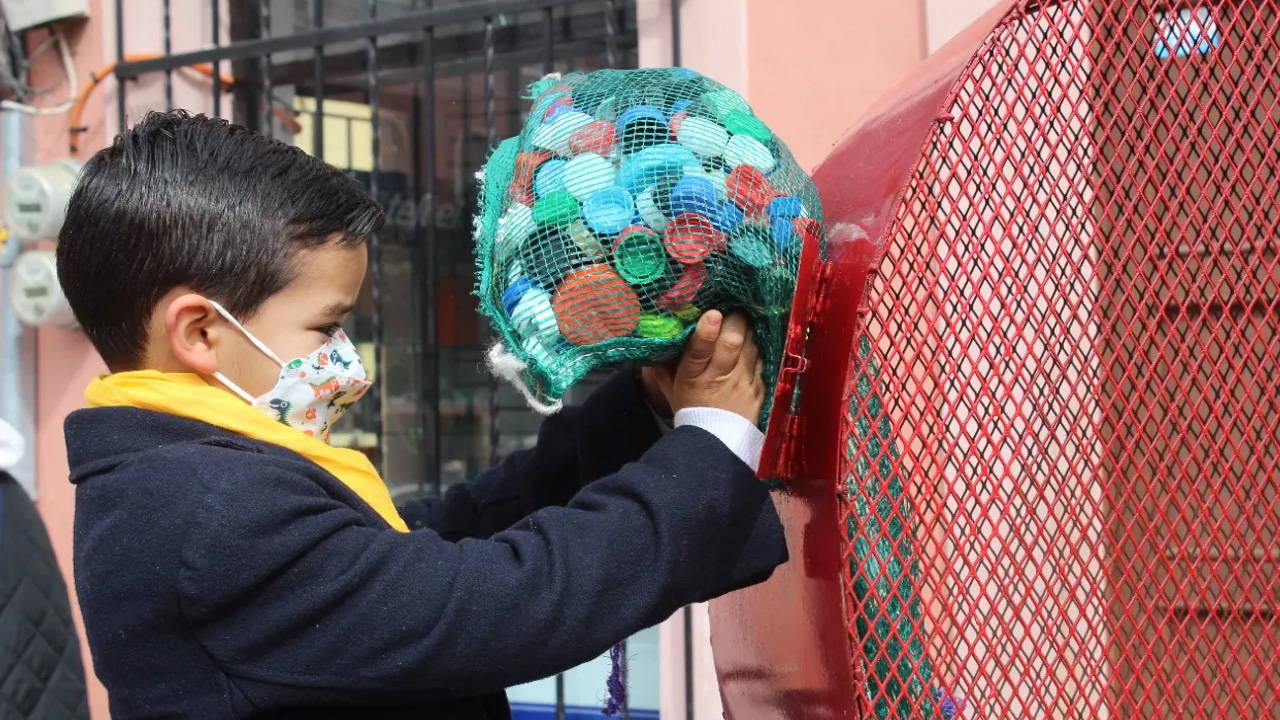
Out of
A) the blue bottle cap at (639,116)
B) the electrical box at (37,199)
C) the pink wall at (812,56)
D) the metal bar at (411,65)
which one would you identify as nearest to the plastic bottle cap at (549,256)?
the blue bottle cap at (639,116)

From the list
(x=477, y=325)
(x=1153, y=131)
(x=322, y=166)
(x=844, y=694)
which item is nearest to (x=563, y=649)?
(x=844, y=694)

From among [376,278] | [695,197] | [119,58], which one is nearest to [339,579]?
[695,197]

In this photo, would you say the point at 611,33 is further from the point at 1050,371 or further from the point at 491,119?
the point at 1050,371

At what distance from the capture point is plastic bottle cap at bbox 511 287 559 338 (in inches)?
44.2

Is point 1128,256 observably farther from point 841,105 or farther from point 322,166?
point 841,105

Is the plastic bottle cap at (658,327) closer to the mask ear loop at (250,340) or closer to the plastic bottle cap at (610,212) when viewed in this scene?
the plastic bottle cap at (610,212)

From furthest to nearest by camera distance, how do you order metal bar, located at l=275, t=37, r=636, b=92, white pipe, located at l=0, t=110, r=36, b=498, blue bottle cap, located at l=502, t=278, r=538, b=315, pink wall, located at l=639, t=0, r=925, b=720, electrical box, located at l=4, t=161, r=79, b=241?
1. white pipe, located at l=0, t=110, r=36, b=498
2. electrical box, located at l=4, t=161, r=79, b=241
3. metal bar, located at l=275, t=37, r=636, b=92
4. pink wall, located at l=639, t=0, r=925, b=720
5. blue bottle cap, located at l=502, t=278, r=538, b=315

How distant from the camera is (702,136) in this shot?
111cm

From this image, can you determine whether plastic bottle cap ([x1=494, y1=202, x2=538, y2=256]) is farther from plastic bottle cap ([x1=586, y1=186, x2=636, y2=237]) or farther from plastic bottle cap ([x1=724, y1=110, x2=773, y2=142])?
plastic bottle cap ([x1=724, y1=110, x2=773, y2=142])

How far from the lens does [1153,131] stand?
1141 millimetres

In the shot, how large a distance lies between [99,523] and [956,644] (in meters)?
0.79

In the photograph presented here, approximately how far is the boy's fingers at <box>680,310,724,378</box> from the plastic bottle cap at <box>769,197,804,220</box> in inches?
4.2

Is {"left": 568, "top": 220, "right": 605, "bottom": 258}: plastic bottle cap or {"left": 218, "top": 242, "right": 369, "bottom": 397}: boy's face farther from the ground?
{"left": 568, "top": 220, "right": 605, "bottom": 258}: plastic bottle cap

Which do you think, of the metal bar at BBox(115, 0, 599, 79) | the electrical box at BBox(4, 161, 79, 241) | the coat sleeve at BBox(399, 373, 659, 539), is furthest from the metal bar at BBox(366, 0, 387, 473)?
the coat sleeve at BBox(399, 373, 659, 539)
